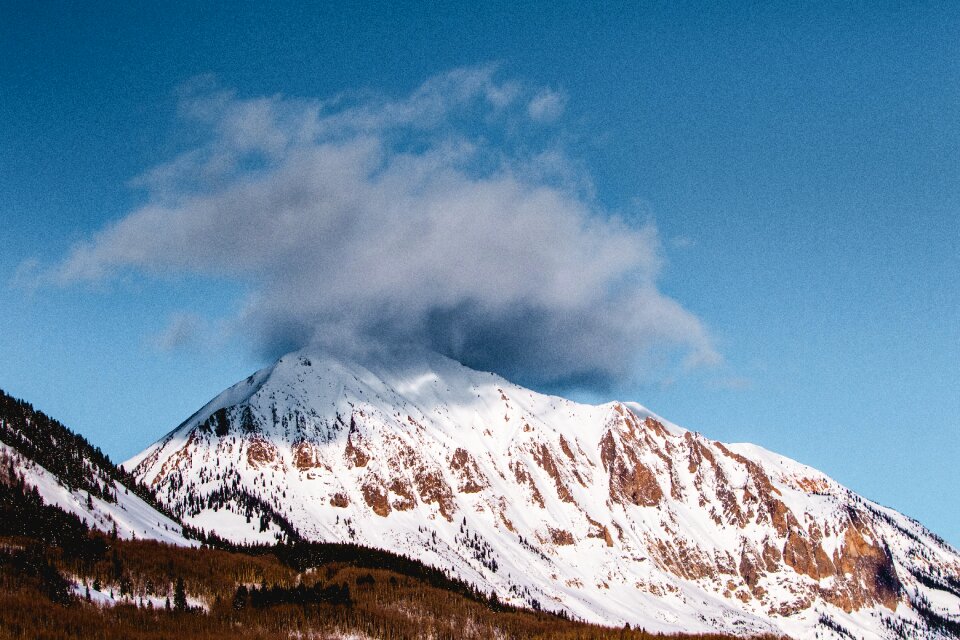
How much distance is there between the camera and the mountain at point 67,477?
494 feet

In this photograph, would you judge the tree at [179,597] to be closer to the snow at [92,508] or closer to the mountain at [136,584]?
the mountain at [136,584]

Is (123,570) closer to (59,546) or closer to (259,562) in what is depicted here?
(59,546)

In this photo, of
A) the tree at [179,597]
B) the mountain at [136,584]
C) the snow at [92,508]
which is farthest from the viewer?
the snow at [92,508]

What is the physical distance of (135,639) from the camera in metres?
103

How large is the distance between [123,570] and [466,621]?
249ft

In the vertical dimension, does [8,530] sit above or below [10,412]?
below

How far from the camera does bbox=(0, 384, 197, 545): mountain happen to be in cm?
15062

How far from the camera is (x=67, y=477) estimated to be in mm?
162375

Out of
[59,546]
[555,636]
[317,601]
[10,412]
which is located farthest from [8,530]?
[555,636]

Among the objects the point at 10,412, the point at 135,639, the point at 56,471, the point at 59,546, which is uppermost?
the point at 10,412

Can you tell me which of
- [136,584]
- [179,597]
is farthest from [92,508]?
[179,597]

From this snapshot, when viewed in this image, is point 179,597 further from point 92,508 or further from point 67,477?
point 67,477

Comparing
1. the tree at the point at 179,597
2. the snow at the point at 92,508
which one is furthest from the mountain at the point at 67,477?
the tree at the point at 179,597

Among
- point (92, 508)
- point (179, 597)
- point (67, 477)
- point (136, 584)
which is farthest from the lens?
point (67, 477)
